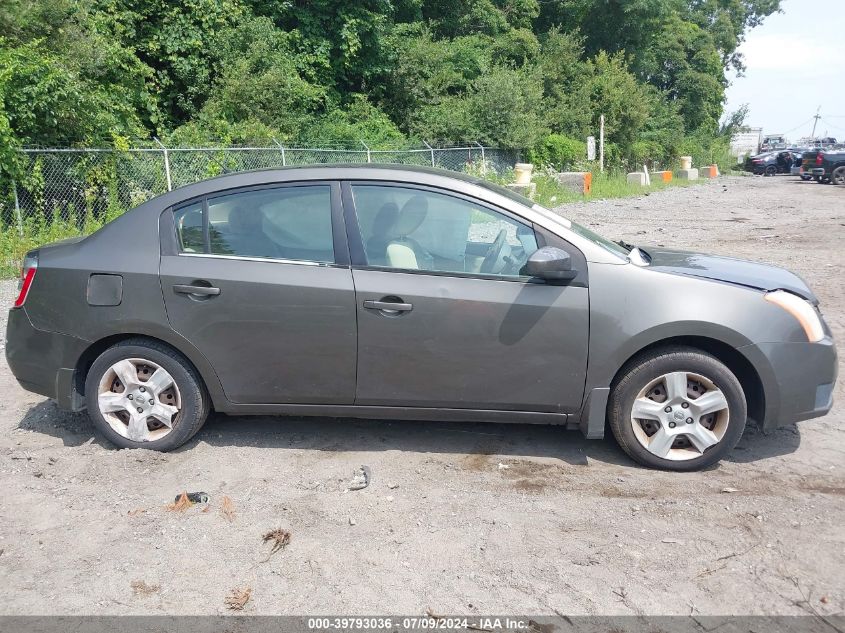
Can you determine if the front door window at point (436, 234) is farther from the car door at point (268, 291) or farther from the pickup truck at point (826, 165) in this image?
the pickup truck at point (826, 165)

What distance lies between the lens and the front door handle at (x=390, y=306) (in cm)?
440

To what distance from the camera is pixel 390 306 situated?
14.5 ft

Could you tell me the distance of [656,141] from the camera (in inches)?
1686

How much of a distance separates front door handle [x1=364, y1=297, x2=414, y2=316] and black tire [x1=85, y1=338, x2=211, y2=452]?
1213 mm

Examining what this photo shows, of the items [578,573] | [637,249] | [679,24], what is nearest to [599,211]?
[637,249]

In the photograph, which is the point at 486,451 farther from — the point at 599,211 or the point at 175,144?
the point at 599,211

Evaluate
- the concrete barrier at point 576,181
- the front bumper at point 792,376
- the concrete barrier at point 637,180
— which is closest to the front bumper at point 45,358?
the front bumper at point 792,376

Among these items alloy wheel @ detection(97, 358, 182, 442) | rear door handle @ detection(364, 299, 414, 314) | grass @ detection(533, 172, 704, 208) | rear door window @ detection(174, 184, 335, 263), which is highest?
rear door window @ detection(174, 184, 335, 263)

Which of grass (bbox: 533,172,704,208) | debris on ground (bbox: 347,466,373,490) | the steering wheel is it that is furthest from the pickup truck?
debris on ground (bbox: 347,466,373,490)

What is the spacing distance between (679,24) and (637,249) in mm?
49870

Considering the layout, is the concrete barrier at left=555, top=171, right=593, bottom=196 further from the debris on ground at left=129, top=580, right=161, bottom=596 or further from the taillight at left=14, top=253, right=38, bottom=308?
the debris on ground at left=129, top=580, right=161, bottom=596

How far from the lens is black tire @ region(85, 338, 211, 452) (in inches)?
183

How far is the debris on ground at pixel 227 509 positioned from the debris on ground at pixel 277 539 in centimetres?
29

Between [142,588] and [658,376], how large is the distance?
290cm
